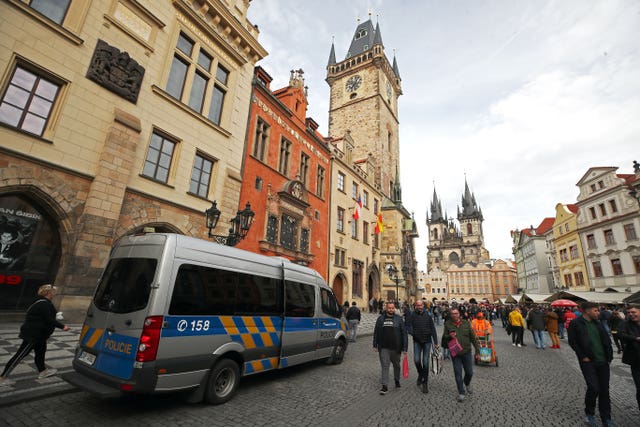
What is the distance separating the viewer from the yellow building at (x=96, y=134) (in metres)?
7.82

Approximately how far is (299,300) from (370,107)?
34.3 meters

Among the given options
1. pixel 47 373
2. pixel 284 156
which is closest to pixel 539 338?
pixel 284 156

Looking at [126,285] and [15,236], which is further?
[15,236]

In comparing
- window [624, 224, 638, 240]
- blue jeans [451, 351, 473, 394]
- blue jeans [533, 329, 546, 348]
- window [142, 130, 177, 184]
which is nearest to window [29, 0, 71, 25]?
window [142, 130, 177, 184]

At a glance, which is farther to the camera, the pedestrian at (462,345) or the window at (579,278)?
the window at (579,278)

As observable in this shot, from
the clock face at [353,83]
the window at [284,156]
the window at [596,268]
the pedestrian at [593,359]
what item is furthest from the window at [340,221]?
the window at [596,268]

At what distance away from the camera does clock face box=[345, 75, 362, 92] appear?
39.2 meters

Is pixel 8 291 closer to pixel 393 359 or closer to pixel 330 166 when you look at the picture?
pixel 393 359

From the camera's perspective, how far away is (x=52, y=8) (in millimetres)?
8734

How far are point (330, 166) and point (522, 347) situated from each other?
54.0 ft

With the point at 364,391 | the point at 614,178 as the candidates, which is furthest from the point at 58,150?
the point at 614,178

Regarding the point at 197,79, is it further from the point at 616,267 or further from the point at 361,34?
the point at 361,34

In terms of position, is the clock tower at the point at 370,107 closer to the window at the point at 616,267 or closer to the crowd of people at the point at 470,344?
the window at the point at 616,267

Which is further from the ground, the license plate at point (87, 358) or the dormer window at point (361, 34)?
the dormer window at point (361, 34)
